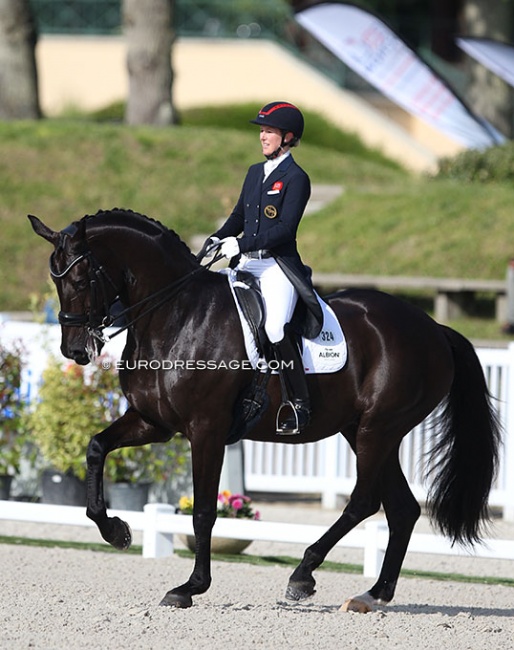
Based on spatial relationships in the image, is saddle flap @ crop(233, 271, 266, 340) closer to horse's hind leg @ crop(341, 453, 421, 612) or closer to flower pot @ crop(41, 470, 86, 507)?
horse's hind leg @ crop(341, 453, 421, 612)

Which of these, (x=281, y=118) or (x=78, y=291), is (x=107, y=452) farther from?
(x=281, y=118)

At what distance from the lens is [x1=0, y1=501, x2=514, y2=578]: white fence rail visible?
766cm

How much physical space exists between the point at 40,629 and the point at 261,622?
106 cm

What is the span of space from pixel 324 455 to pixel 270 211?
474cm

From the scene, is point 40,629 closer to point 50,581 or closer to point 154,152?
point 50,581

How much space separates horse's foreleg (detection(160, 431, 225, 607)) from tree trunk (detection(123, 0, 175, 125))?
15410 millimetres

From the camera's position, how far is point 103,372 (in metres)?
10.2

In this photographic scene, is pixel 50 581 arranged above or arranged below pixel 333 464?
above

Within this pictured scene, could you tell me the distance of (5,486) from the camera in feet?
34.4

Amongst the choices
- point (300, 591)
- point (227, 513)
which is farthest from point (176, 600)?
point (227, 513)

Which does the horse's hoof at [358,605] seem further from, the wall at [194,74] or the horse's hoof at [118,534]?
the wall at [194,74]

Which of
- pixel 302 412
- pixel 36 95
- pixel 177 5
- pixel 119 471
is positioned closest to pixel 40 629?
pixel 302 412

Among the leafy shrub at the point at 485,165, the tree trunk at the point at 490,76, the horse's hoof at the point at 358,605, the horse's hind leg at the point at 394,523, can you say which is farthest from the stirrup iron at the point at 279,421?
the tree trunk at the point at 490,76

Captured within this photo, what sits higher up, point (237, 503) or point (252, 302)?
point (252, 302)
